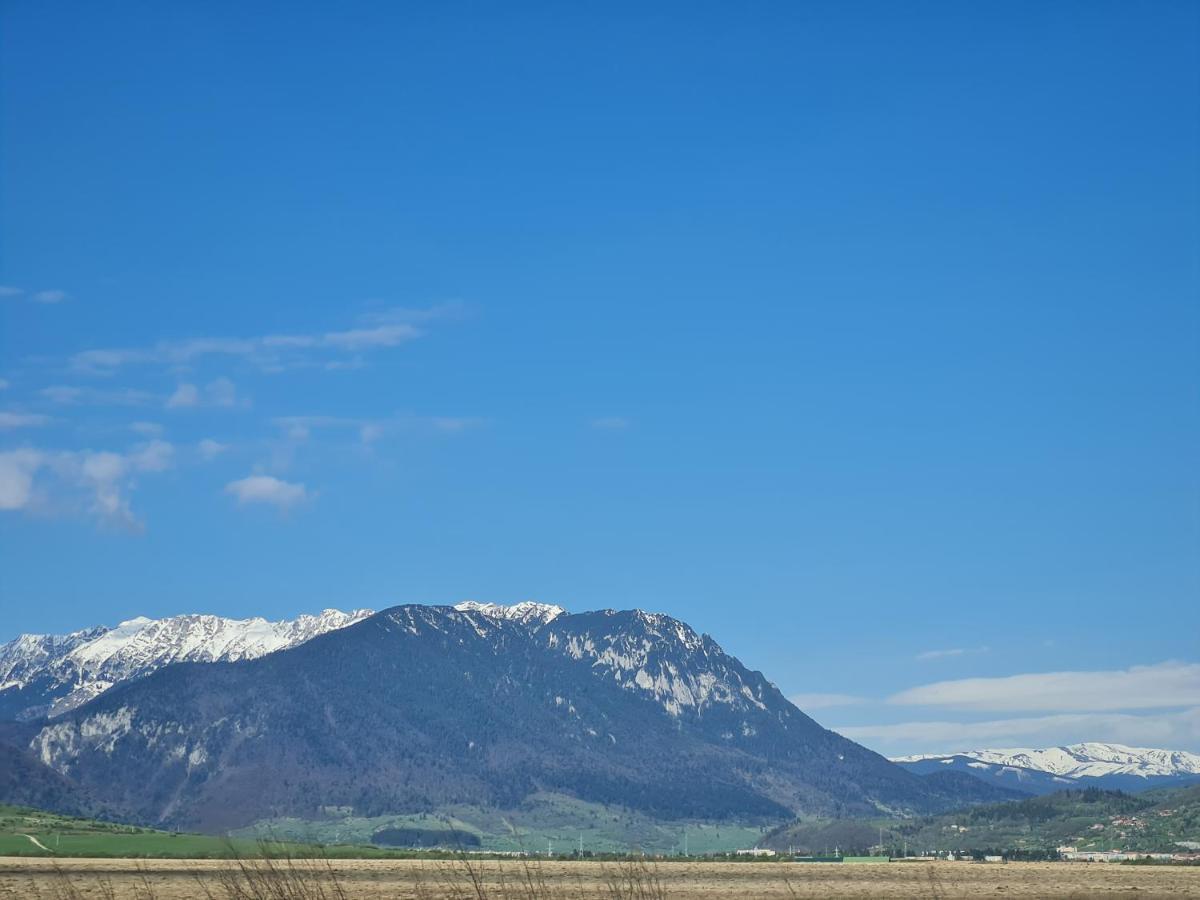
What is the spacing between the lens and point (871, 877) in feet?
467

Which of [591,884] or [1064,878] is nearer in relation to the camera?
[591,884]

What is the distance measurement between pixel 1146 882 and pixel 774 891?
34.3m

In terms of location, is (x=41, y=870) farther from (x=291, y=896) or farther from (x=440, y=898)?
(x=291, y=896)

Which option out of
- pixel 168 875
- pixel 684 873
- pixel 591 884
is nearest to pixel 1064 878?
pixel 684 873

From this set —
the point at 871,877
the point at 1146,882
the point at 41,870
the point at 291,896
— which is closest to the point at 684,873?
the point at 871,877

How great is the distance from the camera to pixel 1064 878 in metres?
145

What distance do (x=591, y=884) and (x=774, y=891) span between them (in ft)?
45.6

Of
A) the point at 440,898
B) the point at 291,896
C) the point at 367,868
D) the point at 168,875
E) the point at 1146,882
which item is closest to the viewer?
the point at 291,896

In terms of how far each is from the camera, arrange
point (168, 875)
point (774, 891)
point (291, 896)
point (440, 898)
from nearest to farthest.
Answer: point (291, 896) < point (440, 898) < point (774, 891) < point (168, 875)

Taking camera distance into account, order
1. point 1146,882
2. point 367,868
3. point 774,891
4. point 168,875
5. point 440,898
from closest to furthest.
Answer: point 440,898 < point 774,891 < point 1146,882 < point 168,875 < point 367,868

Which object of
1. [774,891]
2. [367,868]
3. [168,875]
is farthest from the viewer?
[367,868]

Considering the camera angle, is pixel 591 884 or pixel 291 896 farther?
pixel 591 884

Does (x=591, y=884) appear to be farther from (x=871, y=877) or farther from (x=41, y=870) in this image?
(x=41, y=870)

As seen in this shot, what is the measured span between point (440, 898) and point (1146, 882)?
6356 centimetres
